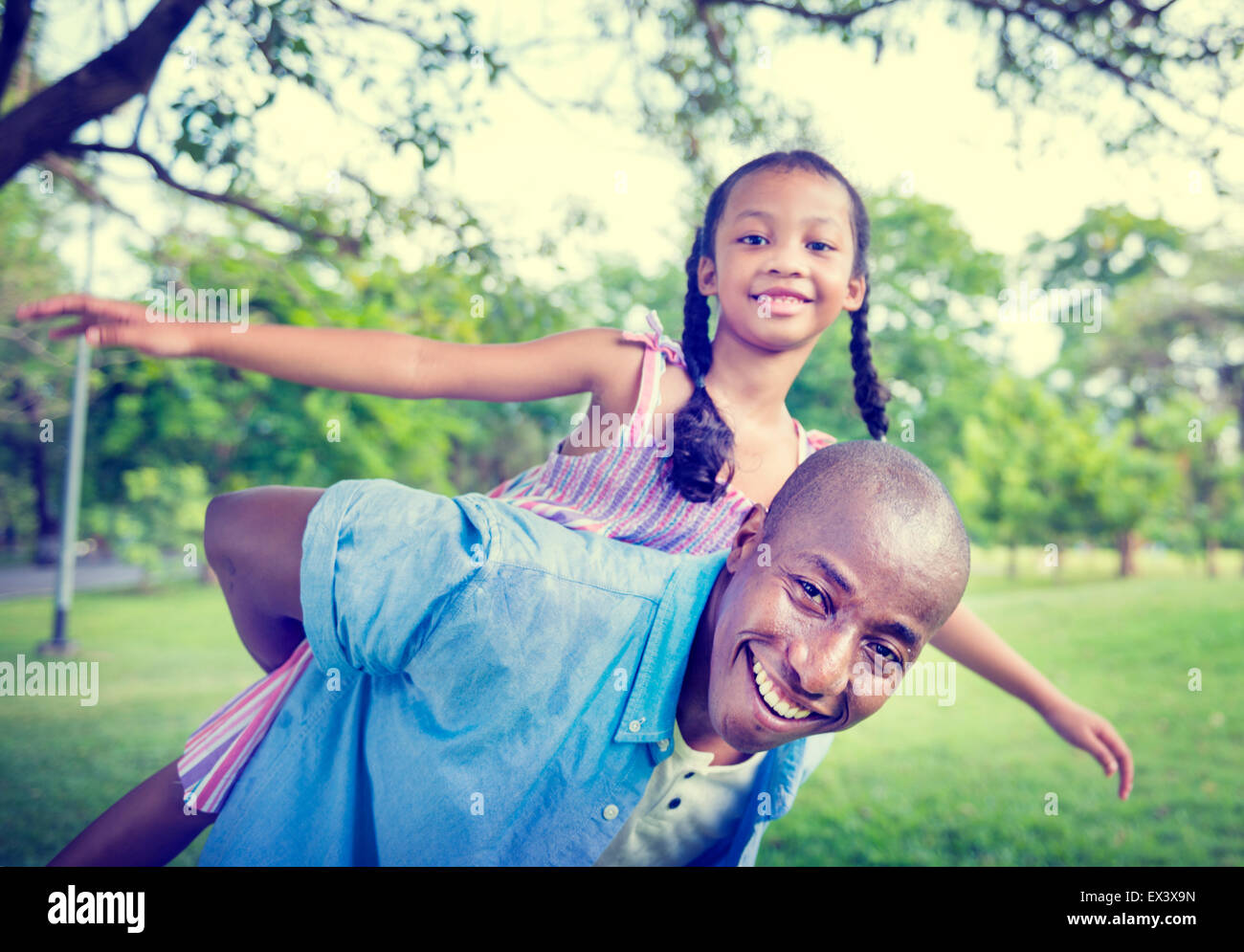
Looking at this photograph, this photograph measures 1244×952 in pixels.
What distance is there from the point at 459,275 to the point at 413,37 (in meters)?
0.78

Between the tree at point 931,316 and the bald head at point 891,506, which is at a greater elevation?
the tree at point 931,316

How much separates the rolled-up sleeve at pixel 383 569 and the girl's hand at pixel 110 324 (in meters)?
0.45

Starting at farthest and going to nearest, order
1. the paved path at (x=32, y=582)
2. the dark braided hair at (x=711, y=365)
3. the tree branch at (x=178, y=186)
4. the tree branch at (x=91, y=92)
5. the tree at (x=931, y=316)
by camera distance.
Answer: the paved path at (x=32, y=582), the tree at (x=931, y=316), the tree branch at (x=178, y=186), the tree branch at (x=91, y=92), the dark braided hair at (x=711, y=365)

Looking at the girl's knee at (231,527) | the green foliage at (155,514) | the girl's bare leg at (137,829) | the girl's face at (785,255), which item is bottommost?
the girl's bare leg at (137,829)

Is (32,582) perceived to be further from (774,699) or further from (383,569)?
(774,699)

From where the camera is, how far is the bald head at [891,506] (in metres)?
1.33

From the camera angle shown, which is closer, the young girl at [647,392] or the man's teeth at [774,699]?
the man's teeth at [774,699]

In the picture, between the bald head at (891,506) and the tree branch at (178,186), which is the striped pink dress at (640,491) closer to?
the bald head at (891,506)

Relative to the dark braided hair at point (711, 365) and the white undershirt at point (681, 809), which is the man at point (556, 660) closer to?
the white undershirt at point (681, 809)

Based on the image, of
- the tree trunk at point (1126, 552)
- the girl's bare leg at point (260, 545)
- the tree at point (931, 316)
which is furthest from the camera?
the tree trunk at point (1126, 552)

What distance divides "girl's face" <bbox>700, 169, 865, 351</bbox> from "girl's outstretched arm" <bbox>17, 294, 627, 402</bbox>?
0.91 ft

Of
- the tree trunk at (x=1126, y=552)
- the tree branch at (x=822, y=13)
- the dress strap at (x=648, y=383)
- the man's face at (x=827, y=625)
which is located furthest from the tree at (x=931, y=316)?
the man's face at (x=827, y=625)

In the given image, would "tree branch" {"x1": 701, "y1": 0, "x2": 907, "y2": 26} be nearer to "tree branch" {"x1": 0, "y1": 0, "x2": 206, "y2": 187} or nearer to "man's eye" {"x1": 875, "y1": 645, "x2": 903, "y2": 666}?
"tree branch" {"x1": 0, "y1": 0, "x2": 206, "y2": 187}
